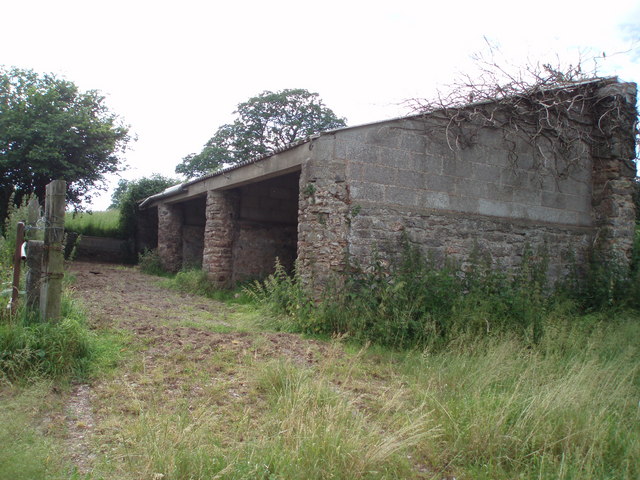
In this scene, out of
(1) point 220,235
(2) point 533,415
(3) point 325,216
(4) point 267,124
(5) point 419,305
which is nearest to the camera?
(2) point 533,415

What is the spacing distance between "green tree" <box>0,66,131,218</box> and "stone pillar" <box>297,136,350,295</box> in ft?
34.3

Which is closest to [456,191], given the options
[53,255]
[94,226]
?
[53,255]

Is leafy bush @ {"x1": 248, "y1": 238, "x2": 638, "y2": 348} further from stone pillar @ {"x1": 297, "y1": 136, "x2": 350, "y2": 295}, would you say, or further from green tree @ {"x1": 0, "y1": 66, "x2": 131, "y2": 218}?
green tree @ {"x1": 0, "y1": 66, "x2": 131, "y2": 218}

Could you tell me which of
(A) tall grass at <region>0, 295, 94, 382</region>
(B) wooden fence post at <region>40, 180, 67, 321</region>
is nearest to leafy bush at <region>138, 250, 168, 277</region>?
(B) wooden fence post at <region>40, 180, 67, 321</region>

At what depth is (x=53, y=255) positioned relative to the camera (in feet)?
16.1

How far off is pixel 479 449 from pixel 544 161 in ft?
22.0

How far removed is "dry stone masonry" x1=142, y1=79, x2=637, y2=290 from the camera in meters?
7.26

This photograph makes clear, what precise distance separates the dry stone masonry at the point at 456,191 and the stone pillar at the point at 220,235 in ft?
0.17

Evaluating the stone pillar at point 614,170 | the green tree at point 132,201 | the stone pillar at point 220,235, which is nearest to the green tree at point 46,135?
the green tree at point 132,201

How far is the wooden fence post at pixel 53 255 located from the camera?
480 cm

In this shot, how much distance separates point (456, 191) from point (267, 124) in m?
26.5

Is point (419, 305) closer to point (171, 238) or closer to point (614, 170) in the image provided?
point (614, 170)

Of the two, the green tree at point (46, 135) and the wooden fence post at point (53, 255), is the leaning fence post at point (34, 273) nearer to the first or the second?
the wooden fence post at point (53, 255)

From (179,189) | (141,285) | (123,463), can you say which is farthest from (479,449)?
(179,189)
